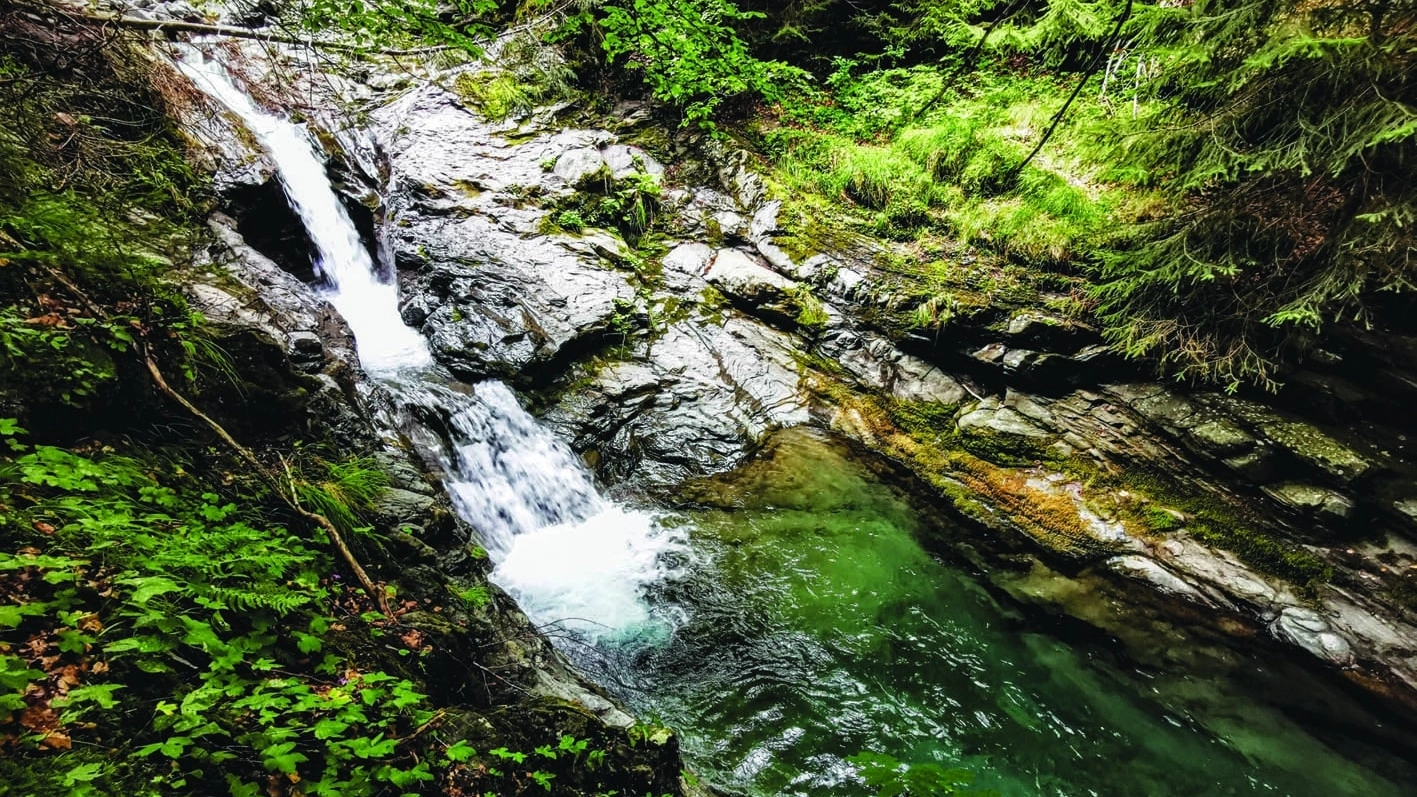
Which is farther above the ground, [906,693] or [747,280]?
[747,280]

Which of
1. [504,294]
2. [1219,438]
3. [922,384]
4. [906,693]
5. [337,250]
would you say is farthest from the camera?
[337,250]

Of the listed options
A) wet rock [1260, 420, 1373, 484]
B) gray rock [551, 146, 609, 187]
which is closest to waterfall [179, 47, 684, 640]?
gray rock [551, 146, 609, 187]

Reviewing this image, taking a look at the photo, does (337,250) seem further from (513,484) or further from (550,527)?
(550,527)

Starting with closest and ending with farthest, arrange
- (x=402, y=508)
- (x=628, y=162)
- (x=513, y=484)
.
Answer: (x=402, y=508), (x=513, y=484), (x=628, y=162)

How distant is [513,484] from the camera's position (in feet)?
20.4

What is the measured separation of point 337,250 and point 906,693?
30.2 ft

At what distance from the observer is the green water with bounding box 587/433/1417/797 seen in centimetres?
410

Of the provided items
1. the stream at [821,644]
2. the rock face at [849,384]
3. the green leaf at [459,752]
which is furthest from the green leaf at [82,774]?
the stream at [821,644]

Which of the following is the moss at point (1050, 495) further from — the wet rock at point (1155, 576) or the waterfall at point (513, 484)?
the waterfall at point (513, 484)

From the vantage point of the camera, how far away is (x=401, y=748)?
2010mm

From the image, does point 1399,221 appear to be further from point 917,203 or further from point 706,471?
point 706,471

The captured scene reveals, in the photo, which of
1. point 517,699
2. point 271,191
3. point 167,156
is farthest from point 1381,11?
point 271,191

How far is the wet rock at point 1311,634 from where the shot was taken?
4633 millimetres

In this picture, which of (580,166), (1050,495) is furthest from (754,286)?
(1050,495)
